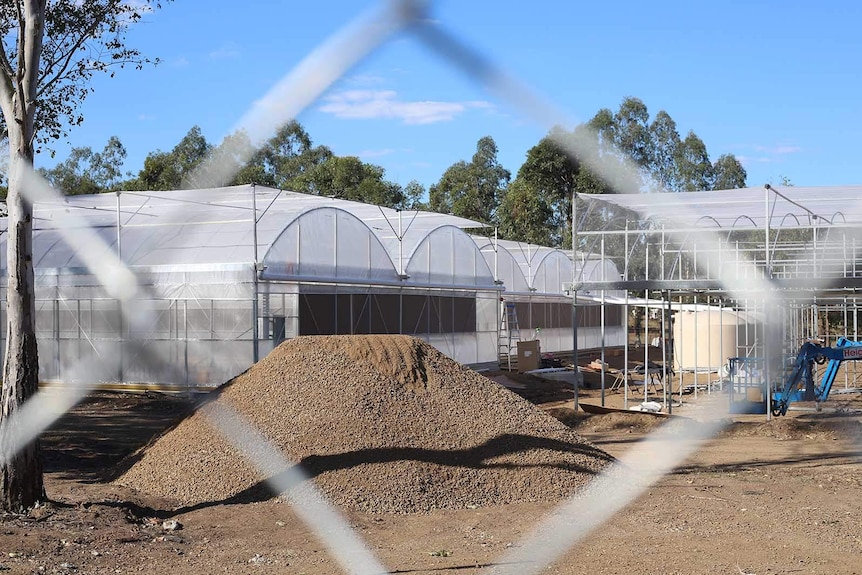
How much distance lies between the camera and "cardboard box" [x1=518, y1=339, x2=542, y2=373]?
2861cm

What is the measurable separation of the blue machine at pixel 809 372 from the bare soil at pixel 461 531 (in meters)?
5.01

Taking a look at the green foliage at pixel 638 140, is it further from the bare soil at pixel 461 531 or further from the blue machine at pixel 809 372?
the blue machine at pixel 809 372

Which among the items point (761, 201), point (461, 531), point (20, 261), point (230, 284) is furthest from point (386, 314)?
point (20, 261)

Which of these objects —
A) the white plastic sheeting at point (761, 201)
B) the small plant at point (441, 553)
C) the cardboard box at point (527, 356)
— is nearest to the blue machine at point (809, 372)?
the white plastic sheeting at point (761, 201)

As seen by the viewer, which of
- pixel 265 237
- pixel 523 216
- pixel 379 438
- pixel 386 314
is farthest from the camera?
pixel 523 216

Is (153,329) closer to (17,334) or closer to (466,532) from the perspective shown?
(17,334)

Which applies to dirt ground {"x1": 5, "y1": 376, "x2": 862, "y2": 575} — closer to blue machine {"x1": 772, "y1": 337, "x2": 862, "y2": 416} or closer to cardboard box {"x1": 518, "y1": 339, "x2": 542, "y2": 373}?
blue machine {"x1": 772, "y1": 337, "x2": 862, "y2": 416}

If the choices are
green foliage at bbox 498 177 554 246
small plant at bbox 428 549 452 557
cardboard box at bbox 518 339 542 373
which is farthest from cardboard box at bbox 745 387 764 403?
small plant at bbox 428 549 452 557

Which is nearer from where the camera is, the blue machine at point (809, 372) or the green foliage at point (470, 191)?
the blue machine at point (809, 372)

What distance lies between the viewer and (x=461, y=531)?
859 centimetres

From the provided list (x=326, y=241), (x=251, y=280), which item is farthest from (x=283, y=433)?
(x=326, y=241)

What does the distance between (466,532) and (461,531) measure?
6cm

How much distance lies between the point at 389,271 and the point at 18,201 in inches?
652

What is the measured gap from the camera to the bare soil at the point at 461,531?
7.27 m
